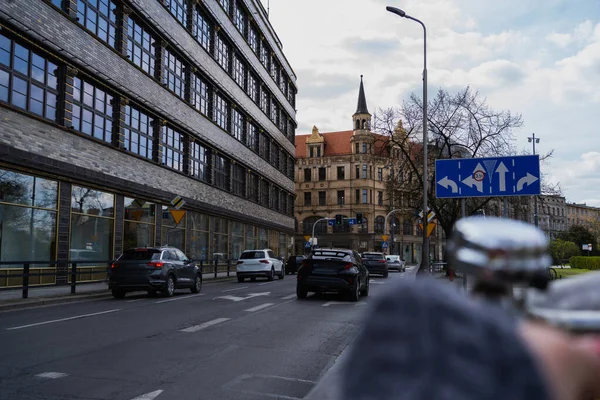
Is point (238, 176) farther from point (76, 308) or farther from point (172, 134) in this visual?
point (76, 308)

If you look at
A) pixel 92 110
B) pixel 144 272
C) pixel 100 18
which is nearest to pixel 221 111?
pixel 100 18

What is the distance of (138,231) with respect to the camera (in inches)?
1082

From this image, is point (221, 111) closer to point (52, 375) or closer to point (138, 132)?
point (138, 132)

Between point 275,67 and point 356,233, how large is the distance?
37.2 m

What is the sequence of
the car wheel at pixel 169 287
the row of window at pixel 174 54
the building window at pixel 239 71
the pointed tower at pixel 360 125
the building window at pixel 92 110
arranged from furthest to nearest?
the pointed tower at pixel 360 125 → the building window at pixel 239 71 → the row of window at pixel 174 54 → the building window at pixel 92 110 → the car wheel at pixel 169 287

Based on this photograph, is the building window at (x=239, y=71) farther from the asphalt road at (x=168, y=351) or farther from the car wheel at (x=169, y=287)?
the asphalt road at (x=168, y=351)

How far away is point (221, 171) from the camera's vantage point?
133 ft

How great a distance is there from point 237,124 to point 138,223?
1860 cm

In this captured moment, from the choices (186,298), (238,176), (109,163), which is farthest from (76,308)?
(238,176)

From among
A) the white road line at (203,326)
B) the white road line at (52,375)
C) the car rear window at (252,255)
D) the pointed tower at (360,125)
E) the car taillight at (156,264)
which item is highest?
the pointed tower at (360,125)

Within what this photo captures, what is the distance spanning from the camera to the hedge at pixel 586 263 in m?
47.0

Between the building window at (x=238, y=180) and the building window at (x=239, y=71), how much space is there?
21.6 ft

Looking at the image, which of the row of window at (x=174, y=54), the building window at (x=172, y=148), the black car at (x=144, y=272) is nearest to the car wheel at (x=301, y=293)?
the black car at (x=144, y=272)

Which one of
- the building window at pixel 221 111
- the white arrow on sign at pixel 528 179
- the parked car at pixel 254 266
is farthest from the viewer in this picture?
the building window at pixel 221 111
